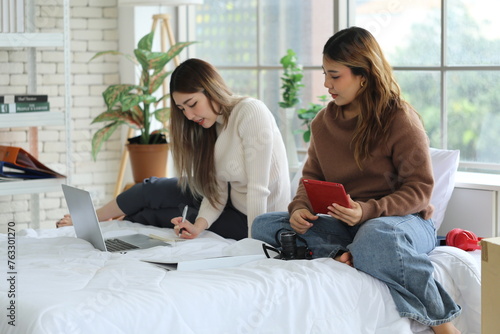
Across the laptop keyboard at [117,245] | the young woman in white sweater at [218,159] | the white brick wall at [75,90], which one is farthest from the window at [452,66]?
the white brick wall at [75,90]

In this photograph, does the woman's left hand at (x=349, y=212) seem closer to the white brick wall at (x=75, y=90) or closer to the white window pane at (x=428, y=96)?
the white window pane at (x=428, y=96)

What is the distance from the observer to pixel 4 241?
281 cm

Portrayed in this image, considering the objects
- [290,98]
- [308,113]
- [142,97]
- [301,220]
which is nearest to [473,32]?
[308,113]

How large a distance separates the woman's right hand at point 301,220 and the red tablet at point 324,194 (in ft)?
0.21

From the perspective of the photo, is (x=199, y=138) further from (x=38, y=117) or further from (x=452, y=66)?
(x=452, y=66)

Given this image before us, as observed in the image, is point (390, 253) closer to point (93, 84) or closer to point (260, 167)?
point (260, 167)

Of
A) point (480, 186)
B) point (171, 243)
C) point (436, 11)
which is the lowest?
point (171, 243)

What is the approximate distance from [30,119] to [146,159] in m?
0.69

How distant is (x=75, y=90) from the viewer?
4.68 metres

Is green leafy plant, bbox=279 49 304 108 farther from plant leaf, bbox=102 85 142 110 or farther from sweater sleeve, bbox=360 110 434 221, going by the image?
sweater sleeve, bbox=360 110 434 221

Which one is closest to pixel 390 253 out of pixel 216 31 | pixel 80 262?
pixel 80 262

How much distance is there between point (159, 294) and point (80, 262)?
0.51 meters

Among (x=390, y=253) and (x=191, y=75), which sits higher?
(x=191, y=75)

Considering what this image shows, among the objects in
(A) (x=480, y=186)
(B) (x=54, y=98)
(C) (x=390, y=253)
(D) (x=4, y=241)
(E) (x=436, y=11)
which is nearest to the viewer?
(C) (x=390, y=253)
